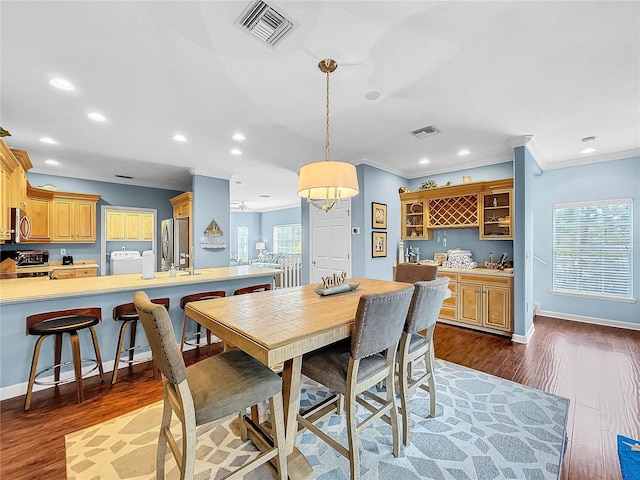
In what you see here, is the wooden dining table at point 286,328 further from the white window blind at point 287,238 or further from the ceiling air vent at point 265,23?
the white window blind at point 287,238

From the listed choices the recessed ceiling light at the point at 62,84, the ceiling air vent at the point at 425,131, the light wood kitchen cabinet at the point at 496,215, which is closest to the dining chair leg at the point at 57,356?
the recessed ceiling light at the point at 62,84

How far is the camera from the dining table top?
4.40 feet

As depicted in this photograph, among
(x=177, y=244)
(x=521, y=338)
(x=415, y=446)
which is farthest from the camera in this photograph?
(x=177, y=244)

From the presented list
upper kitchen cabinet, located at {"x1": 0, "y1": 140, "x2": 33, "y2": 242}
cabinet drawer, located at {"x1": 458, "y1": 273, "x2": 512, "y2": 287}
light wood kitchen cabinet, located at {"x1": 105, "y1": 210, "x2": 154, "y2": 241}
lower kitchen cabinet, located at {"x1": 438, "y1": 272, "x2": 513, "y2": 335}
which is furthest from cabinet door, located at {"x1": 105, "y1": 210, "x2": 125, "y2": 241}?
cabinet drawer, located at {"x1": 458, "y1": 273, "x2": 512, "y2": 287}

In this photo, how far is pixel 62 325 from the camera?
2262mm

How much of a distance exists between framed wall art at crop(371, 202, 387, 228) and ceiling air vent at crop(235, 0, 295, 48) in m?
3.14

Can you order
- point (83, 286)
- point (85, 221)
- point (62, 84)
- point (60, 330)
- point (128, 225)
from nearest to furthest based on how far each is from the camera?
point (60, 330), point (62, 84), point (83, 286), point (85, 221), point (128, 225)

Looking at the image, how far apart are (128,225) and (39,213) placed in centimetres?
142

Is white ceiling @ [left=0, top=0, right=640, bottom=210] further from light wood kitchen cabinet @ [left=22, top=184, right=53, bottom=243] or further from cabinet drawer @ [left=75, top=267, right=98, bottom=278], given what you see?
cabinet drawer @ [left=75, top=267, right=98, bottom=278]

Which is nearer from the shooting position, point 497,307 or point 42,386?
point 42,386

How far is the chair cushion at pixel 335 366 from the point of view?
5.33ft

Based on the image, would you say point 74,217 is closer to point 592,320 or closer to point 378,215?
point 378,215

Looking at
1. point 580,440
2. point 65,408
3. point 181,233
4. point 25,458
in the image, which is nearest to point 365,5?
point 580,440

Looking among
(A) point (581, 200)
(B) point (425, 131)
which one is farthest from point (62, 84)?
(A) point (581, 200)
